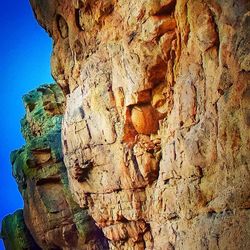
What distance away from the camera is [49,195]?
823 inches

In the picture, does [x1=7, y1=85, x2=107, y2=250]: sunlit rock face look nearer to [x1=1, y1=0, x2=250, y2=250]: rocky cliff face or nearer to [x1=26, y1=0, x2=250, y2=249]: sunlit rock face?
[x1=1, y1=0, x2=250, y2=250]: rocky cliff face

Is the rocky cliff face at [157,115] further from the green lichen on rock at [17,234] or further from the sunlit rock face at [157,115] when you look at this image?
the green lichen on rock at [17,234]

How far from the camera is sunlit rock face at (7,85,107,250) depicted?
786 inches

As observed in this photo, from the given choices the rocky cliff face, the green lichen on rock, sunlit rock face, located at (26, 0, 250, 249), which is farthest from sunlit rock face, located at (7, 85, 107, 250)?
sunlit rock face, located at (26, 0, 250, 249)

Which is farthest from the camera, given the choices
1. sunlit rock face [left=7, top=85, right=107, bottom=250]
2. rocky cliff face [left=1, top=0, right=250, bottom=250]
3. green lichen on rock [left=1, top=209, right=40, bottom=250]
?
green lichen on rock [left=1, top=209, right=40, bottom=250]

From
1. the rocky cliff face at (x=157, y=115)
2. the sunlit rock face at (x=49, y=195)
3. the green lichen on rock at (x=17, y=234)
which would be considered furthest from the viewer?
the green lichen on rock at (x=17, y=234)

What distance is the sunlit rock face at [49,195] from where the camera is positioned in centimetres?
1997

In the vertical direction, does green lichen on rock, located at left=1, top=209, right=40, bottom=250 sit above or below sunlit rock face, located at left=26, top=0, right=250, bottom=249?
below

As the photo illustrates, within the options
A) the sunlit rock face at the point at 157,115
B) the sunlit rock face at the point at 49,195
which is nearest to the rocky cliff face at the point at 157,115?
the sunlit rock face at the point at 157,115

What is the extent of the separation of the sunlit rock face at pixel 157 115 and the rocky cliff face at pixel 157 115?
34 millimetres

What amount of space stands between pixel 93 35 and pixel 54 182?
10.1 meters

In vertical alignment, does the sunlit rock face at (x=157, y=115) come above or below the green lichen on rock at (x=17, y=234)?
above

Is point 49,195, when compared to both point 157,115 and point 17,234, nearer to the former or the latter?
point 17,234

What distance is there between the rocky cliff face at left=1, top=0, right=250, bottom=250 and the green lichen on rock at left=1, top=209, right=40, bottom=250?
8583mm
